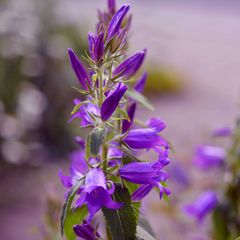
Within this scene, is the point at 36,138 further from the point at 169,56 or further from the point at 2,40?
the point at 169,56

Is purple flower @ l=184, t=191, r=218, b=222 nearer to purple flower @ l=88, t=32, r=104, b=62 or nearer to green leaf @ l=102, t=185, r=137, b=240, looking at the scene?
green leaf @ l=102, t=185, r=137, b=240

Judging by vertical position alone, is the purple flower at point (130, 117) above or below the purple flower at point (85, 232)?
above

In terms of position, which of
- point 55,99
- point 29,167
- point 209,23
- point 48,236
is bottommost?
point 209,23

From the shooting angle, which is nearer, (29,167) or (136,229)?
(136,229)

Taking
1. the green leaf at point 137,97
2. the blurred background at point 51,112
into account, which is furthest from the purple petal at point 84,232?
the blurred background at point 51,112

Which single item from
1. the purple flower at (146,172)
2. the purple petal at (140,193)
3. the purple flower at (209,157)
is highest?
the purple flower at (146,172)

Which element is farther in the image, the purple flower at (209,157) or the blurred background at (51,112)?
the blurred background at (51,112)

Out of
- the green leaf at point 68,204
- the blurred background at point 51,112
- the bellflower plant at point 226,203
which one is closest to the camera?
the green leaf at point 68,204

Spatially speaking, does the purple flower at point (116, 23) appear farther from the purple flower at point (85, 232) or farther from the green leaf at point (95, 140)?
the purple flower at point (85, 232)

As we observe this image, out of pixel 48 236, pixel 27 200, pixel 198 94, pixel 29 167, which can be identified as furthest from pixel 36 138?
pixel 48 236
